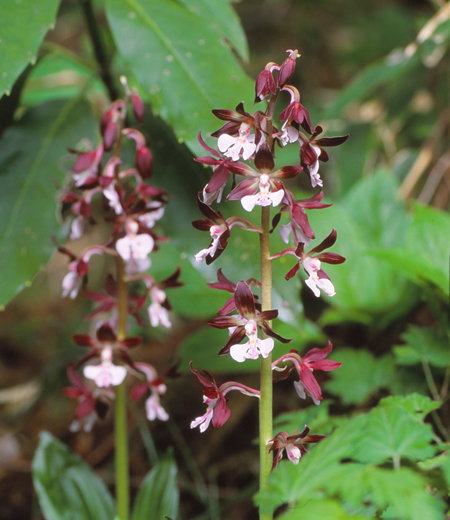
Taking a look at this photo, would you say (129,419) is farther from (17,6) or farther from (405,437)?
(17,6)

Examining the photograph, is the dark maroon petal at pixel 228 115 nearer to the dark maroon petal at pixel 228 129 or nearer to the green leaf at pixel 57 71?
the dark maroon petal at pixel 228 129

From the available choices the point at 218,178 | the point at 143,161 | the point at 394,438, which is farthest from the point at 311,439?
the point at 143,161

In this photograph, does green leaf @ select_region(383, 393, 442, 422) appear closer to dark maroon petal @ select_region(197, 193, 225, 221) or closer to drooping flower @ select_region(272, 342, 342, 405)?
drooping flower @ select_region(272, 342, 342, 405)

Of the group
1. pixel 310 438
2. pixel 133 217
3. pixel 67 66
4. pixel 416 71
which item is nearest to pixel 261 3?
pixel 416 71

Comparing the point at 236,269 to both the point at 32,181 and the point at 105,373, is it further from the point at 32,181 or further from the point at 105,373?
the point at 32,181

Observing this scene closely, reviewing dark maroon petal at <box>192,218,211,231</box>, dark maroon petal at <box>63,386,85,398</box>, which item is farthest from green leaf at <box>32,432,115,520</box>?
dark maroon petal at <box>192,218,211,231</box>

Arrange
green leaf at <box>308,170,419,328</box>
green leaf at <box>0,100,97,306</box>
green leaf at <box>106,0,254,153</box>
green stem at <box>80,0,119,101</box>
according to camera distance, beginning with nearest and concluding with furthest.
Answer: green leaf at <box>106,0,254,153</box> → green leaf at <box>0,100,97,306</box> → green stem at <box>80,0,119,101</box> → green leaf at <box>308,170,419,328</box>
